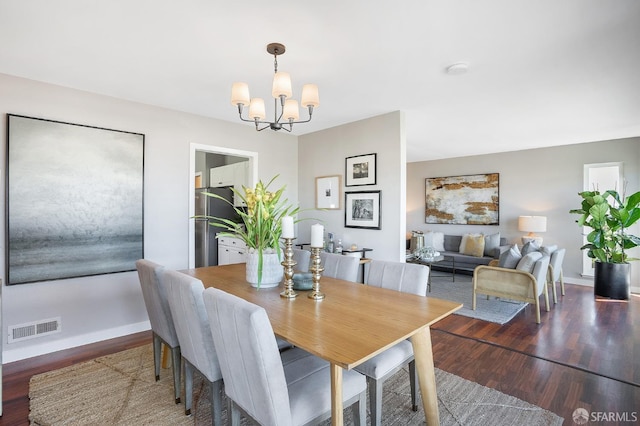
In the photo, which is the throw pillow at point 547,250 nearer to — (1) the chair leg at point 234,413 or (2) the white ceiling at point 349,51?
(2) the white ceiling at point 349,51

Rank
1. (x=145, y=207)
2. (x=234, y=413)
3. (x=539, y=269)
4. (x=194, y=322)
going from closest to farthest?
(x=234, y=413) → (x=194, y=322) → (x=145, y=207) → (x=539, y=269)

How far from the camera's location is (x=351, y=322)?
4.69 ft

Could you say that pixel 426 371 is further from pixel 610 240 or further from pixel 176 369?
pixel 610 240

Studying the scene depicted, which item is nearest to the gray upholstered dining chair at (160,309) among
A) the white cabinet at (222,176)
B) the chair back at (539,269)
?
the white cabinet at (222,176)

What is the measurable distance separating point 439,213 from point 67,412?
689 centimetres

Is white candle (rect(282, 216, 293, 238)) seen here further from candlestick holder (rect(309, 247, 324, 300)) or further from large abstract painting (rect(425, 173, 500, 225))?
large abstract painting (rect(425, 173, 500, 225))

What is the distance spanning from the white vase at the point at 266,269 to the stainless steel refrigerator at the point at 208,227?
253 cm

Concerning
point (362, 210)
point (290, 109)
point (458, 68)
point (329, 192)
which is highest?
point (458, 68)

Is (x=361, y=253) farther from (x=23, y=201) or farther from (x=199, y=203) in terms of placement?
(x=23, y=201)

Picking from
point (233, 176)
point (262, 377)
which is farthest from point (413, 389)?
point (233, 176)

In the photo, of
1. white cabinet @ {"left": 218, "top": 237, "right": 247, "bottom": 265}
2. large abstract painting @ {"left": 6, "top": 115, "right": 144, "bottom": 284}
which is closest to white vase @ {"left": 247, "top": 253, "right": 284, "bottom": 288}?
large abstract painting @ {"left": 6, "top": 115, "right": 144, "bottom": 284}

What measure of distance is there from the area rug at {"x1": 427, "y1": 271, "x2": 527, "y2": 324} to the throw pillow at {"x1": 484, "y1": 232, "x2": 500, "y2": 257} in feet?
1.96

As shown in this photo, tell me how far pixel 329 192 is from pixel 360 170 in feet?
1.95

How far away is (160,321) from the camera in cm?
201
